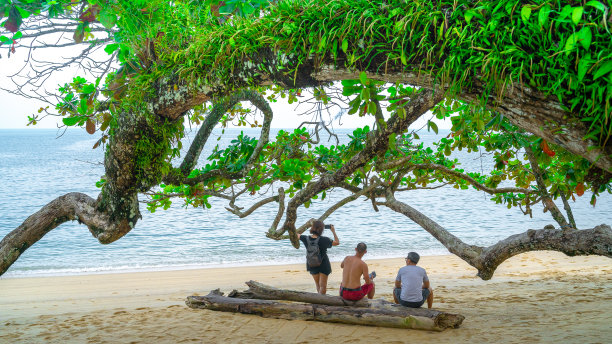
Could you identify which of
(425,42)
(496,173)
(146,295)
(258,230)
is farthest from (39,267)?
(425,42)

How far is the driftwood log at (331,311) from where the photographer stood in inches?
253

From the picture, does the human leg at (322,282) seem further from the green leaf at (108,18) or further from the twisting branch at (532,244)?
the green leaf at (108,18)

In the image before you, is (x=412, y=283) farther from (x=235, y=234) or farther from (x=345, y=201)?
(x=235, y=234)

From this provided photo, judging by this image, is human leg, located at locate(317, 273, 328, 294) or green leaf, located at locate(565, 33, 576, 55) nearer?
green leaf, located at locate(565, 33, 576, 55)

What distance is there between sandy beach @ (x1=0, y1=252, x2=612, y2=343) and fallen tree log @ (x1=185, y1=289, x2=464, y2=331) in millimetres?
103

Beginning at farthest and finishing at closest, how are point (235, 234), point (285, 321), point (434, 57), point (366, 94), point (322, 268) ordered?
1. point (235, 234)
2. point (322, 268)
3. point (285, 321)
4. point (366, 94)
5. point (434, 57)

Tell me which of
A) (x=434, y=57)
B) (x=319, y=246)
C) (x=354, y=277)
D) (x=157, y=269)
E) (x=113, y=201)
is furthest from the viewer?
(x=157, y=269)

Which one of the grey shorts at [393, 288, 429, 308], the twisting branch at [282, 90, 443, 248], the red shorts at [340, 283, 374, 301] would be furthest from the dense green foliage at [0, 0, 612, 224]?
the red shorts at [340, 283, 374, 301]

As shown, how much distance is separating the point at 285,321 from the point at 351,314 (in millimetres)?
992

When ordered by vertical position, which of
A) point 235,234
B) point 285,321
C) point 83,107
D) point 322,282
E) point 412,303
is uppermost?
point 83,107

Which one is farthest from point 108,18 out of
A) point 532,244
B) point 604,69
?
point 532,244

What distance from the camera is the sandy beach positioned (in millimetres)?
6375

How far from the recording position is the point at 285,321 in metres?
6.93

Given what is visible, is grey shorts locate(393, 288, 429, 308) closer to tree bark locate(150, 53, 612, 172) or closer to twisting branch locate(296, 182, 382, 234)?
twisting branch locate(296, 182, 382, 234)
